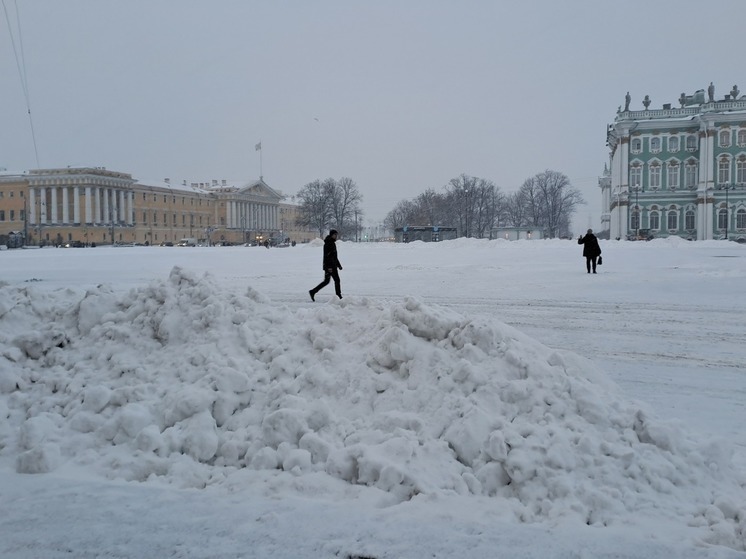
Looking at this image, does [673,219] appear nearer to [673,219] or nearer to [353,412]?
[673,219]

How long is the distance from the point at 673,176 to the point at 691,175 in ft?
6.46

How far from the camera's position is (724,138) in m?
76.9

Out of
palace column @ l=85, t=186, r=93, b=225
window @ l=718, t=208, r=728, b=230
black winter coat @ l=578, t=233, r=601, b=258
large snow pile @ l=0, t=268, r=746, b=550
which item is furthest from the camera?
palace column @ l=85, t=186, r=93, b=225

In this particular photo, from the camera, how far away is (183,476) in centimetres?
513

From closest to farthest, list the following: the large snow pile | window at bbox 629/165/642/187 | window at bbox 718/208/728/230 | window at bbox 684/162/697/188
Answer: the large snow pile < window at bbox 718/208/728/230 < window at bbox 684/162/697/188 < window at bbox 629/165/642/187

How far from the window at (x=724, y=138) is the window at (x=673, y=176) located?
17.2 ft

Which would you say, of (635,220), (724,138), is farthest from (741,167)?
(635,220)

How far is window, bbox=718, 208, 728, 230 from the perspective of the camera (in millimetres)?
76062

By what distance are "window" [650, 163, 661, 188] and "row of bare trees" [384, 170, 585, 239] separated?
29.7 meters

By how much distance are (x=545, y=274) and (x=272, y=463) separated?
2168cm

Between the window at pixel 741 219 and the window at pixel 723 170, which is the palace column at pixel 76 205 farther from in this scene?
the window at pixel 741 219

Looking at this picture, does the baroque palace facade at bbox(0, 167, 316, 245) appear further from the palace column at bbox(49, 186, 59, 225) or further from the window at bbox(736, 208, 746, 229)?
the window at bbox(736, 208, 746, 229)

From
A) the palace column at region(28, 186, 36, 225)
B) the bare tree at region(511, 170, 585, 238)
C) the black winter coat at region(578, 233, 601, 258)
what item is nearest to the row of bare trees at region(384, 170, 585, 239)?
the bare tree at region(511, 170, 585, 238)


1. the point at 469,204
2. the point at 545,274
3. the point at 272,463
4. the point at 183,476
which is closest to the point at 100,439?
the point at 183,476
